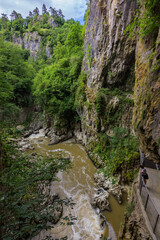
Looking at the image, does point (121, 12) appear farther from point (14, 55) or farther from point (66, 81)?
point (14, 55)

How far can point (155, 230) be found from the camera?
358 centimetres

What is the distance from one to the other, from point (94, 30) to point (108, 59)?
15.1 feet

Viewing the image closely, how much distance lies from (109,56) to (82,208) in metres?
11.6

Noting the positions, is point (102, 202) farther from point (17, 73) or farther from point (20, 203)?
point (17, 73)

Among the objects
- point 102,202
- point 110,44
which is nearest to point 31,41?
point 110,44

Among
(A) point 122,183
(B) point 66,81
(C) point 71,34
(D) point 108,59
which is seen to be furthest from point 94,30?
(A) point 122,183

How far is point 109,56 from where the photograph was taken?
10180mm

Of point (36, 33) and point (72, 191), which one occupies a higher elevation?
point (36, 33)

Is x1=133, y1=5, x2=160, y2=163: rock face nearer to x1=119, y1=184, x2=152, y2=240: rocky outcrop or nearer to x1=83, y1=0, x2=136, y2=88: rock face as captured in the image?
x1=119, y1=184, x2=152, y2=240: rocky outcrop

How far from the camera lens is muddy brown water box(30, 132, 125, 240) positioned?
5977 mm

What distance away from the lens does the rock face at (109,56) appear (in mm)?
9172

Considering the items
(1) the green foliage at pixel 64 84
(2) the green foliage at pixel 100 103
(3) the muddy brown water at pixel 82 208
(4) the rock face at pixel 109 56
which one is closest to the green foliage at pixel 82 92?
→ (4) the rock face at pixel 109 56

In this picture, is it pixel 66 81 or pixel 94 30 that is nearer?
pixel 94 30

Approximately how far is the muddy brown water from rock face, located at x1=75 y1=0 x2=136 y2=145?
10.00ft
